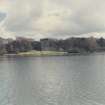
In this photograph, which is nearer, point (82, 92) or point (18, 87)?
point (82, 92)

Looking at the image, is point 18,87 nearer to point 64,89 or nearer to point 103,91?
point 64,89

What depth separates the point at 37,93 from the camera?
116 feet

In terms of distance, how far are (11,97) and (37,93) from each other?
13.2 feet

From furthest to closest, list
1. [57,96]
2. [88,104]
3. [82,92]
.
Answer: [82,92] < [57,96] < [88,104]

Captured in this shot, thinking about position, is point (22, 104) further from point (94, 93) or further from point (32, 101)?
point (94, 93)

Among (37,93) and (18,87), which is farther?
(18,87)

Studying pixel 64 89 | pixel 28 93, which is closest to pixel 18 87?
pixel 28 93

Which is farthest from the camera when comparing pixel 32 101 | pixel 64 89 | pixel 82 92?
pixel 64 89

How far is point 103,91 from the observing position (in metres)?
35.6

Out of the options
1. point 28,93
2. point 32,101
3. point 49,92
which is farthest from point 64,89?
point 32,101

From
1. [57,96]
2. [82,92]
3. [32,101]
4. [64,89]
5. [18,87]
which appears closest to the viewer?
[32,101]

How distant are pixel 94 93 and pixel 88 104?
5.75m

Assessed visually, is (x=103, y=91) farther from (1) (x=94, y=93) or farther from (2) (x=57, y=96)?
(2) (x=57, y=96)

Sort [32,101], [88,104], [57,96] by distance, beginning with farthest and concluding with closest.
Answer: [57,96] < [32,101] < [88,104]
